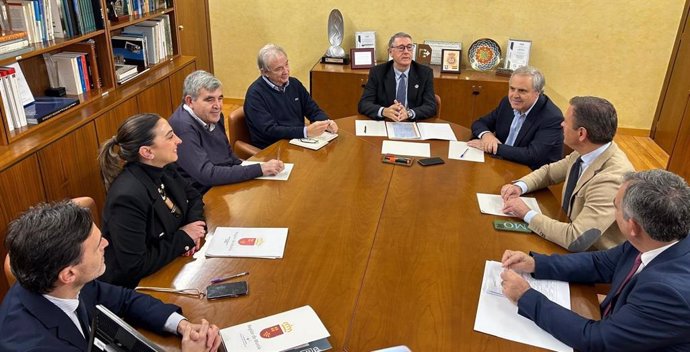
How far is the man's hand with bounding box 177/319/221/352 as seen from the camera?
150cm

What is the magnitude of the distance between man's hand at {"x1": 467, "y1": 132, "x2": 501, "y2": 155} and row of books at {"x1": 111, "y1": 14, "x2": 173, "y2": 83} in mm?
2509

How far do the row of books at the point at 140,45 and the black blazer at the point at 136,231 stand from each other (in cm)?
210

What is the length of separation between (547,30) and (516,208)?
3.40 meters

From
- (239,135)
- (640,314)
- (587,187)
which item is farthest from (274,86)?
(640,314)

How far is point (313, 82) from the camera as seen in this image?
16.9 ft

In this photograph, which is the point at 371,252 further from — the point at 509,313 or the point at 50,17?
the point at 50,17

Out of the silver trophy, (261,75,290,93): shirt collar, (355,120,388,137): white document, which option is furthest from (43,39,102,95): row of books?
the silver trophy

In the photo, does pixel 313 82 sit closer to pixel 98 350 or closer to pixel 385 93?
pixel 385 93

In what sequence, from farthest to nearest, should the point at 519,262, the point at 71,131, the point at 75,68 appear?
1. the point at 75,68
2. the point at 71,131
3. the point at 519,262

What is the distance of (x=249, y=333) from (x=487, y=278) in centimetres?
86

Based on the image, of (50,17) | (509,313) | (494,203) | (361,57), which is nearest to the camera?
(509,313)

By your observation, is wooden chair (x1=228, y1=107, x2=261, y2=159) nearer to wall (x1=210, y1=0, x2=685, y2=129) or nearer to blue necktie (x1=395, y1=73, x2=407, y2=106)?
blue necktie (x1=395, y1=73, x2=407, y2=106)

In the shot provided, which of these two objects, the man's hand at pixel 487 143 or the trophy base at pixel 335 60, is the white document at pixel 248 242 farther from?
the trophy base at pixel 335 60

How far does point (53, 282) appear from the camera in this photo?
4.61 feet
